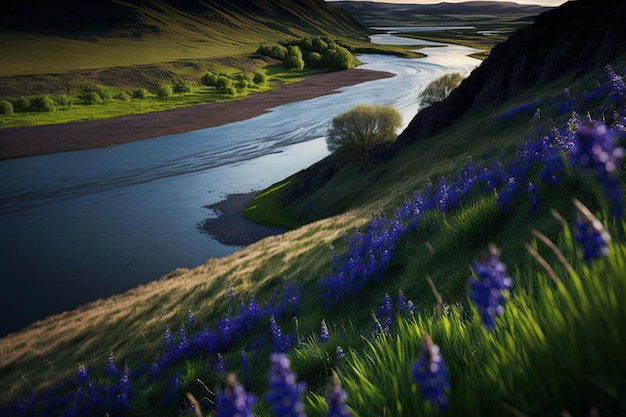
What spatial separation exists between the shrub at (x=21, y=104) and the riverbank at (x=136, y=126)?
15.2 meters

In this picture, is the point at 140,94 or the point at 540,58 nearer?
the point at 540,58

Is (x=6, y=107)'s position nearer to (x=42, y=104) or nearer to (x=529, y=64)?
(x=42, y=104)

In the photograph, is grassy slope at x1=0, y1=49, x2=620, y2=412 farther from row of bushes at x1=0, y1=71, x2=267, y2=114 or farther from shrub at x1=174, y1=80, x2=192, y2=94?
shrub at x1=174, y1=80, x2=192, y2=94

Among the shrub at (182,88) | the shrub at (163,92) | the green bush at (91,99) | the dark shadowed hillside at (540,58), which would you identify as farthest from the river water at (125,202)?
the green bush at (91,99)

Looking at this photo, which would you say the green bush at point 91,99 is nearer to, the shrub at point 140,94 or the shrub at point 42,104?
the shrub at point 42,104

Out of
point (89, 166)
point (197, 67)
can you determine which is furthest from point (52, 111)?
point (197, 67)

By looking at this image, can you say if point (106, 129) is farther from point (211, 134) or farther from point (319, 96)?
point (319, 96)

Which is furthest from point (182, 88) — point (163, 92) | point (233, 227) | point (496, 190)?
point (496, 190)

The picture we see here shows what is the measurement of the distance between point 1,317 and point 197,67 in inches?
5258

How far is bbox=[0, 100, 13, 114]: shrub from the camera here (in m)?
99.3

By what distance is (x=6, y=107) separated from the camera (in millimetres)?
99750

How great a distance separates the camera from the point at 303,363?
5367 mm

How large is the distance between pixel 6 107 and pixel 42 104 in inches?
286

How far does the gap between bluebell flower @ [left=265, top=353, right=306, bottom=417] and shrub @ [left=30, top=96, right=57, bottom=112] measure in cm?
12265
